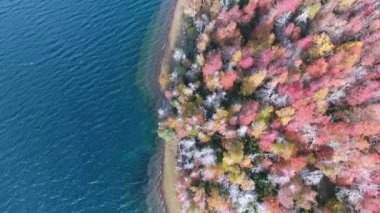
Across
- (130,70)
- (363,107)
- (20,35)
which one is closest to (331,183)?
(363,107)

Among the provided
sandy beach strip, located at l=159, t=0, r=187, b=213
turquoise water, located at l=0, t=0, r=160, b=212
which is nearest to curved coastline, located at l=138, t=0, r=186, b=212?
sandy beach strip, located at l=159, t=0, r=187, b=213

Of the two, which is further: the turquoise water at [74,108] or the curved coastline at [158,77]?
the turquoise water at [74,108]

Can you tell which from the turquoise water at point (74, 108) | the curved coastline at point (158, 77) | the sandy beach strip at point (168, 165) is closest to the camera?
the sandy beach strip at point (168, 165)

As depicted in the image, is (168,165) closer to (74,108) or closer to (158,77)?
(158,77)

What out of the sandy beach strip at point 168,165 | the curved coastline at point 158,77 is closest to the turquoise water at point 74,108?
the curved coastline at point 158,77

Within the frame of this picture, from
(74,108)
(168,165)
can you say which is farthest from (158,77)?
(168,165)

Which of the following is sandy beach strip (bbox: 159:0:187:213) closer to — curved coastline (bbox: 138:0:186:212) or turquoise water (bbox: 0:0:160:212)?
curved coastline (bbox: 138:0:186:212)

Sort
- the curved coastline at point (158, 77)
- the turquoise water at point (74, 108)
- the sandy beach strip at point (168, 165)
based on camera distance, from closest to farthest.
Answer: the sandy beach strip at point (168, 165) → the curved coastline at point (158, 77) → the turquoise water at point (74, 108)

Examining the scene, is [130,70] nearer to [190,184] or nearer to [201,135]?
[201,135]

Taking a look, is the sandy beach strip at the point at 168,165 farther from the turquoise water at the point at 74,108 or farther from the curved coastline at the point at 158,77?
the turquoise water at the point at 74,108
